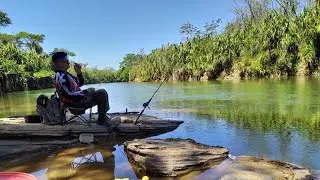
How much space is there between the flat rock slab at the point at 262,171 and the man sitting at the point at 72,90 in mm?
2895

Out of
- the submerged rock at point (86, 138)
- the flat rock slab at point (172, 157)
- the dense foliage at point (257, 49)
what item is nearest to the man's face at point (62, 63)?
the submerged rock at point (86, 138)

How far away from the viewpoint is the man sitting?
659 centimetres

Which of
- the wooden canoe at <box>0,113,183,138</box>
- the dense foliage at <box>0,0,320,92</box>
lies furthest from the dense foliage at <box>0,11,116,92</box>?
the wooden canoe at <box>0,113,183,138</box>

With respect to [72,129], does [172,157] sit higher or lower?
lower

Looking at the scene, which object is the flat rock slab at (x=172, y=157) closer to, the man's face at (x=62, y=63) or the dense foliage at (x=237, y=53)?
the man's face at (x=62, y=63)

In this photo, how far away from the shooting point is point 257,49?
42.5 metres

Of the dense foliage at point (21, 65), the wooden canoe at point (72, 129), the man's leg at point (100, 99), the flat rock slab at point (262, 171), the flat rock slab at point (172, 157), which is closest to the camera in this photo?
the flat rock slab at point (262, 171)

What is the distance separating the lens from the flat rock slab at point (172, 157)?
4.93m

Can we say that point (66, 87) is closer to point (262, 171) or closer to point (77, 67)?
point (77, 67)

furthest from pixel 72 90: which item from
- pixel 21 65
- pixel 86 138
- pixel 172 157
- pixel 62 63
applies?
pixel 21 65

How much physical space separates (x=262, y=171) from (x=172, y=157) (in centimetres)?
117

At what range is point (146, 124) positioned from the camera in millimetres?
7770

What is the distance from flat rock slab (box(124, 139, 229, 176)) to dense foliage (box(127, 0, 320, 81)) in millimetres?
34999

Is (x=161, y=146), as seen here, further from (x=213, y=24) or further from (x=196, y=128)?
(x=213, y=24)
